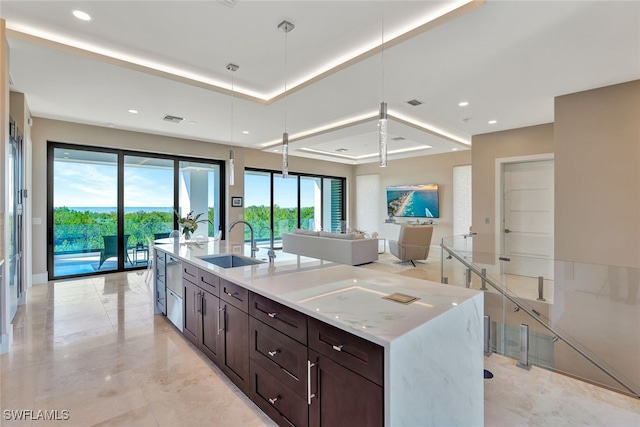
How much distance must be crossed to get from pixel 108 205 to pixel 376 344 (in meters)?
6.46

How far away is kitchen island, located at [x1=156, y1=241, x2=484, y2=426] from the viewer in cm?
124

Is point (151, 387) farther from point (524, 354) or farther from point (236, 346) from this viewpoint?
point (524, 354)

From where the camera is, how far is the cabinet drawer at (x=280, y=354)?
1.62 m

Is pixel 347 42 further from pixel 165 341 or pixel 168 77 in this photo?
pixel 165 341

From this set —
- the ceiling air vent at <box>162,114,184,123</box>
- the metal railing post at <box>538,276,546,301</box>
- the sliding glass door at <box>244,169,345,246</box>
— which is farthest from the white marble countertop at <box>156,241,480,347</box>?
the sliding glass door at <box>244,169,345,246</box>

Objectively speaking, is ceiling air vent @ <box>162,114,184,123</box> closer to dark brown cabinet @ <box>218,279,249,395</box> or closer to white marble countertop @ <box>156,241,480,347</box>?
white marble countertop @ <box>156,241,480,347</box>

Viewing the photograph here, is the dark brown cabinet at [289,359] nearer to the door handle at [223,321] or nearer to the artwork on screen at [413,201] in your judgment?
the door handle at [223,321]

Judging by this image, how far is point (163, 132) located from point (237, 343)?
5.39 m

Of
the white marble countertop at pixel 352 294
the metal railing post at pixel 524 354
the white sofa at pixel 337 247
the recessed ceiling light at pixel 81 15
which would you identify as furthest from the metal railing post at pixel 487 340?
the recessed ceiling light at pixel 81 15

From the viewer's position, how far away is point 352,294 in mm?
1760

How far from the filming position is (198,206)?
24.0 feet

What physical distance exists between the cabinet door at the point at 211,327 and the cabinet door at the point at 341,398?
45.7 inches

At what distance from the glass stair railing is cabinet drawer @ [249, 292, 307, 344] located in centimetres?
234

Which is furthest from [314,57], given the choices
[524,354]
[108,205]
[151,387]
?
[108,205]
